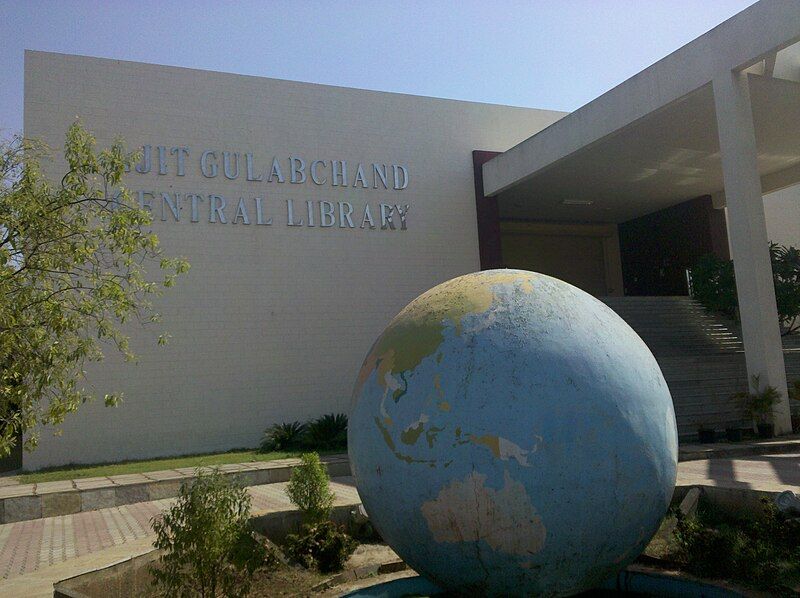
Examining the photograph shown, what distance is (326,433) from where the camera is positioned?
15.5 meters

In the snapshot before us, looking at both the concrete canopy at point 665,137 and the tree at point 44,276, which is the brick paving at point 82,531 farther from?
the concrete canopy at point 665,137

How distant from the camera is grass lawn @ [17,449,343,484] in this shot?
1247 cm

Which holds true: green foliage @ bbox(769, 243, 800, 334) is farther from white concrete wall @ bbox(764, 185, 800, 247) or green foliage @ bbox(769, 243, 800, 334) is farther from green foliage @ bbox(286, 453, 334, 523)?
green foliage @ bbox(286, 453, 334, 523)

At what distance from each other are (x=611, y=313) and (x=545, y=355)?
846 mm

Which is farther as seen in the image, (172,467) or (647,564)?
(172,467)

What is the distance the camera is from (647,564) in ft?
18.1

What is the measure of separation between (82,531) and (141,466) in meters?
4.82

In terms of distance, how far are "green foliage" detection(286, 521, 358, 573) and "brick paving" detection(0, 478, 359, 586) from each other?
863mm

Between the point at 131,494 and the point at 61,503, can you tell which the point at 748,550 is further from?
the point at 61,503

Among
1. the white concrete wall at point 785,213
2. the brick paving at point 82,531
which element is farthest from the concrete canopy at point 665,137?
the brick paving at point 82,531

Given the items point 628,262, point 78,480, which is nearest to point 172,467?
point 78,480

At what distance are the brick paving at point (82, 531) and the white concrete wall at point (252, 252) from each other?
479 cm

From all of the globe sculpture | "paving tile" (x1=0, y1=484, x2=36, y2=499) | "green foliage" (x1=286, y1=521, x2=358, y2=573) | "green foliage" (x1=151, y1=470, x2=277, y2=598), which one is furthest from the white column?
"paving tile" (x1=0, y1=484, x2=36, y2=499)

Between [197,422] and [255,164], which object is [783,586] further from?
[255,164]
